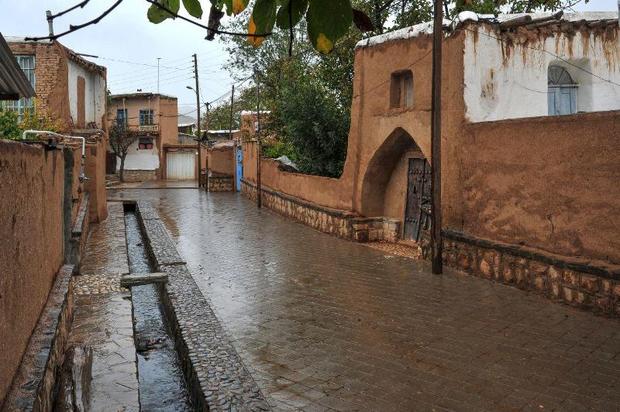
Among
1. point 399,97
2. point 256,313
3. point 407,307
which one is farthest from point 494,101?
point 256,313

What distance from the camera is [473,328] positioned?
684 cm

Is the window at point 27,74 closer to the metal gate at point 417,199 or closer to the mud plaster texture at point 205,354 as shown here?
the mud plaster texture at point 205,354

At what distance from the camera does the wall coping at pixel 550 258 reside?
23.5ft

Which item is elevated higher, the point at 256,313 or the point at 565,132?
the point at 565,132

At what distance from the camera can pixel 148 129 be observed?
42250 mm

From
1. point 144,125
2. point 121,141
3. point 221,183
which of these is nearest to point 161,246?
point 221,183

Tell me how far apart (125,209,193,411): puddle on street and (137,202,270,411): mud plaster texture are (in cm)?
18

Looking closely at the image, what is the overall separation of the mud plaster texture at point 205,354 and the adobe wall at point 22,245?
1.54 m

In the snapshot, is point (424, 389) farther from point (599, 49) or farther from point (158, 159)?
point (158, 159)

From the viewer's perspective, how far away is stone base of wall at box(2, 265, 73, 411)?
3.73m

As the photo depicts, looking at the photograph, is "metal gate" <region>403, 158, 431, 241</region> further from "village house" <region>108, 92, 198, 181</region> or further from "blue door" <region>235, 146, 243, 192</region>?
"village house" <region>108, 92, 198, 181</region>

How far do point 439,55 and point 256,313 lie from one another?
5.35m

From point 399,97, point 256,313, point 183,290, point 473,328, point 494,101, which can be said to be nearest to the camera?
point 473,328

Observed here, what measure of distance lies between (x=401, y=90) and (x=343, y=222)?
3.63m
